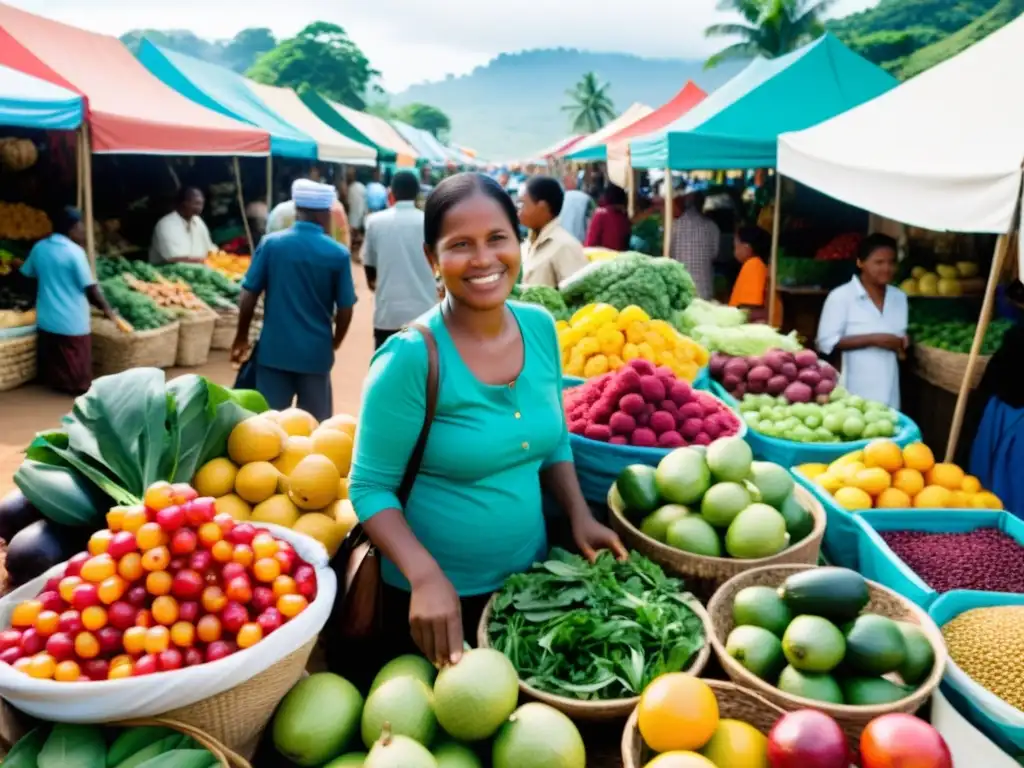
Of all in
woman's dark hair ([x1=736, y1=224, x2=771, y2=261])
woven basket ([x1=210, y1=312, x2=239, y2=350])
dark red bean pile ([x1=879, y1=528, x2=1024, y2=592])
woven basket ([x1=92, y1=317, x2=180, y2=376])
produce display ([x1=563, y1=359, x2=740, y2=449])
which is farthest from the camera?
woven basket ([x1=210, y1=312, x2=239, y2=350])

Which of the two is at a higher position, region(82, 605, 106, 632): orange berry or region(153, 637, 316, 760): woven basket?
region(82, 605, 106, 632): orange berry

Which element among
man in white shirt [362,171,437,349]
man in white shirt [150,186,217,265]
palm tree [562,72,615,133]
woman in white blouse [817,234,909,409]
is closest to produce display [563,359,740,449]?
woman in white blouse [817,234,909,409]

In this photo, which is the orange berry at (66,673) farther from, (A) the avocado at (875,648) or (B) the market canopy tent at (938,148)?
(B) the market canopy tent at (938,148)

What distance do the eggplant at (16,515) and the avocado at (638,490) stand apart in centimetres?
177

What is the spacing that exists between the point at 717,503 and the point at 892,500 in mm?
1007

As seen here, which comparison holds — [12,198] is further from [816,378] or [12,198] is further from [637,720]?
[637,720]

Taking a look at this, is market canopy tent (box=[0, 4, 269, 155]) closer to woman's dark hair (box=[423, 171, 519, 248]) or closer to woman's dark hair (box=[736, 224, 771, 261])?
woman's dark hair (box=[736, 224, 771, 261])

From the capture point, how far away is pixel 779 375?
13.9 ft

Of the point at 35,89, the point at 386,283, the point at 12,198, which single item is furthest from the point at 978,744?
the point at 12,198

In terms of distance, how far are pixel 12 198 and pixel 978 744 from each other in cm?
1067

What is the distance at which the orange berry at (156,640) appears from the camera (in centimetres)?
161

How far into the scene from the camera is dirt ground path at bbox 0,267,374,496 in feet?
19.5

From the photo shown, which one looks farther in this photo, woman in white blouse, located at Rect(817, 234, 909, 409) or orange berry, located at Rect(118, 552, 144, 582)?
woman in white blouse, located at Rect(817, 234, 909, 409)

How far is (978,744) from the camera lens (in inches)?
63.9
